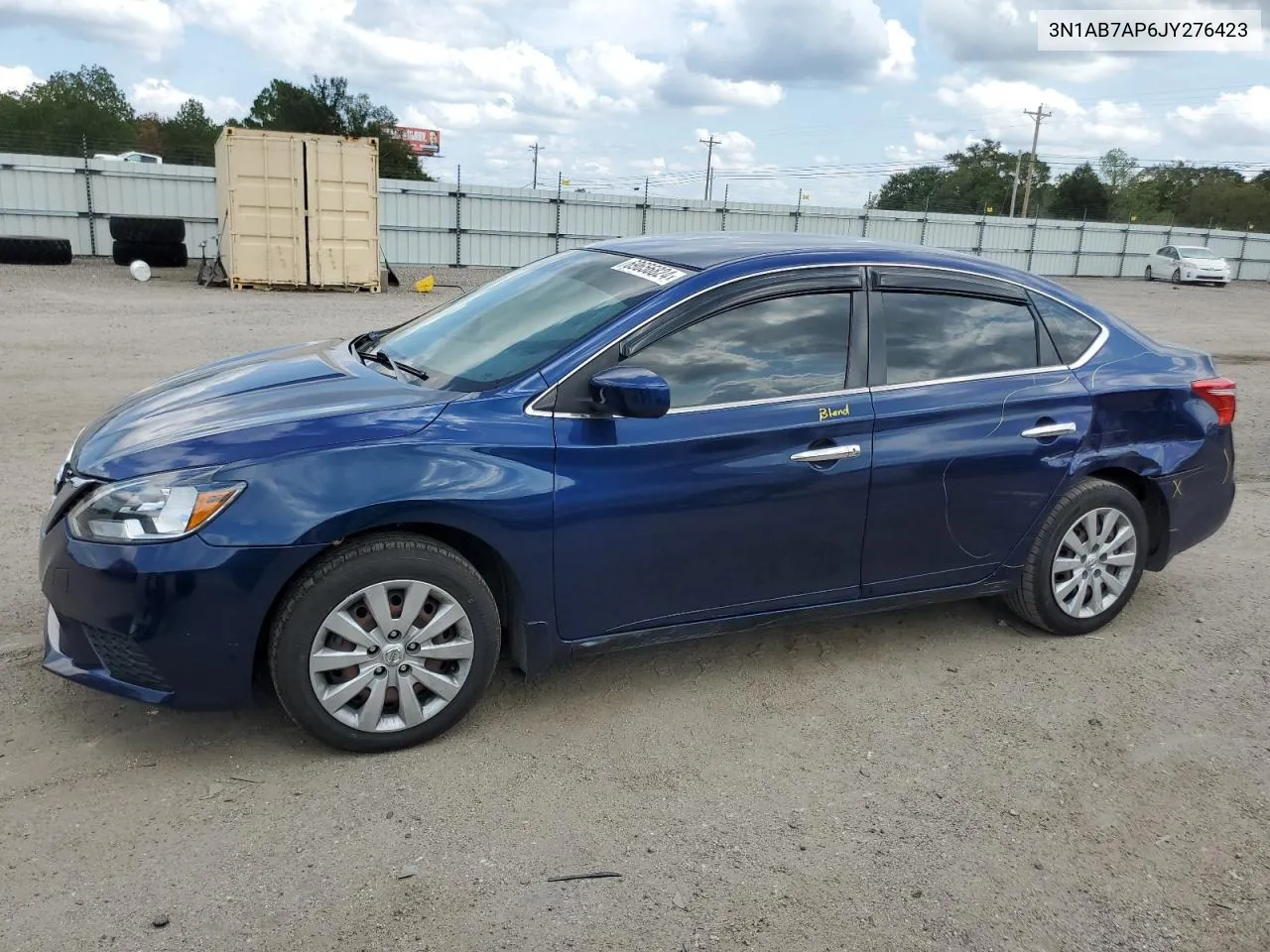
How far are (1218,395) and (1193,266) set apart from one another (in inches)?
1440

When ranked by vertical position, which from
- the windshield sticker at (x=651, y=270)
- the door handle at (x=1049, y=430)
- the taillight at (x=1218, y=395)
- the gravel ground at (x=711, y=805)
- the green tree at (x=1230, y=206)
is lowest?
the gravel ground at (x=711, y=805)

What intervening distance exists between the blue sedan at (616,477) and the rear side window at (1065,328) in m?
0.01

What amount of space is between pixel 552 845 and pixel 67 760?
1600 mm

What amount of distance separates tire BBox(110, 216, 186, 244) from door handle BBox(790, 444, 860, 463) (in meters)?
22.3

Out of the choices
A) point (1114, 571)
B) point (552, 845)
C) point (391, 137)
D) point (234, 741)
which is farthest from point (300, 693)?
point (391, 137)

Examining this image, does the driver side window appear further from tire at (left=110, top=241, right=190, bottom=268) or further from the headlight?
tire at (left=110, top=241, right=190, bottom=268)

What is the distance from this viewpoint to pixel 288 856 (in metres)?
2.87

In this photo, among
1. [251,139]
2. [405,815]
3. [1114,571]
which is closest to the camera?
[405,815]

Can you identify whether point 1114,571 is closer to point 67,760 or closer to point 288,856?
point 288,856

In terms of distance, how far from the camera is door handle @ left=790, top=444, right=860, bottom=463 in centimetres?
372

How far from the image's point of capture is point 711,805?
3.21m

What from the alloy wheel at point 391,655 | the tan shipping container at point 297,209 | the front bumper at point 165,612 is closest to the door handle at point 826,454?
the alloy wheel at point 391,655

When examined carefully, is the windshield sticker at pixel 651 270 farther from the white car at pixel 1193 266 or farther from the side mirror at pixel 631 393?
the white car at pixel 1193 266

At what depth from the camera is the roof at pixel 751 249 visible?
157 inches
